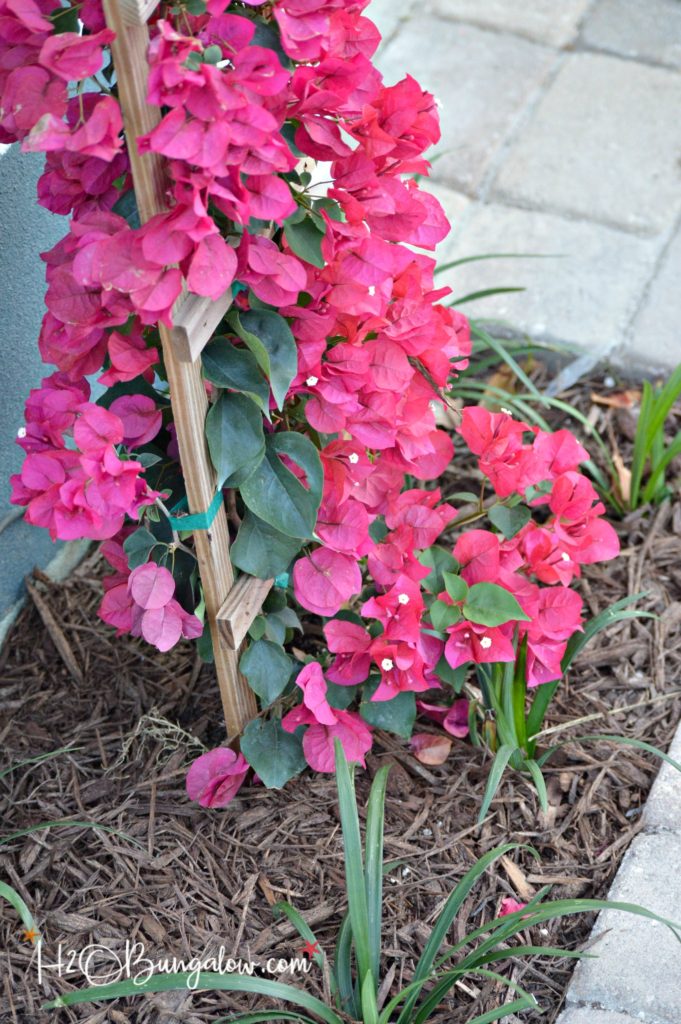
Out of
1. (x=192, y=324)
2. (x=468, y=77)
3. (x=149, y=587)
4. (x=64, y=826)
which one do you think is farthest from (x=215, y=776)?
(x=468, y=77)

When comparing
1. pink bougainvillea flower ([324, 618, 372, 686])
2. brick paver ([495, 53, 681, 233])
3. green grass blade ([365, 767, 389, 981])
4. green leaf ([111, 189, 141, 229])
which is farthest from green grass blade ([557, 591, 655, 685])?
brick paver ([495, 53, 681, 233])

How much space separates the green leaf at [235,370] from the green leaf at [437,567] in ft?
1.32

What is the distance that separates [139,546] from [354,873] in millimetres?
454

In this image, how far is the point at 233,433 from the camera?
1.22 m

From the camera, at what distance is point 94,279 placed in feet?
3.45

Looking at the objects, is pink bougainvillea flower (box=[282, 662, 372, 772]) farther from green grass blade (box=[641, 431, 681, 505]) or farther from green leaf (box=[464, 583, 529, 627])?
green grass blade (box=[641, 431, 681, 505])

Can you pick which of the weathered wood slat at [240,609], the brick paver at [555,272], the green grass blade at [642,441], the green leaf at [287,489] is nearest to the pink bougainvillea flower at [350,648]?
the weathered wood slat at [240,609]

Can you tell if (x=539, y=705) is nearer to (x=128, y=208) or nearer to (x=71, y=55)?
(x=128, y=208)

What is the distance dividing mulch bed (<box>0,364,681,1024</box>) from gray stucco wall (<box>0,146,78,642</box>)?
0.07 meters

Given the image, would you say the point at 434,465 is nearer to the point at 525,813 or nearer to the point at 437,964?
the point at 525,813

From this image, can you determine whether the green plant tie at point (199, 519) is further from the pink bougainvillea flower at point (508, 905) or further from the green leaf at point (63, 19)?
the pink bougainvillea flower at point (508, 905)

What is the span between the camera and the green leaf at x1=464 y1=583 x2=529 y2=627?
1.39m

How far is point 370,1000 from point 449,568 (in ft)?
1.86

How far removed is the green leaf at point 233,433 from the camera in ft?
3.97
